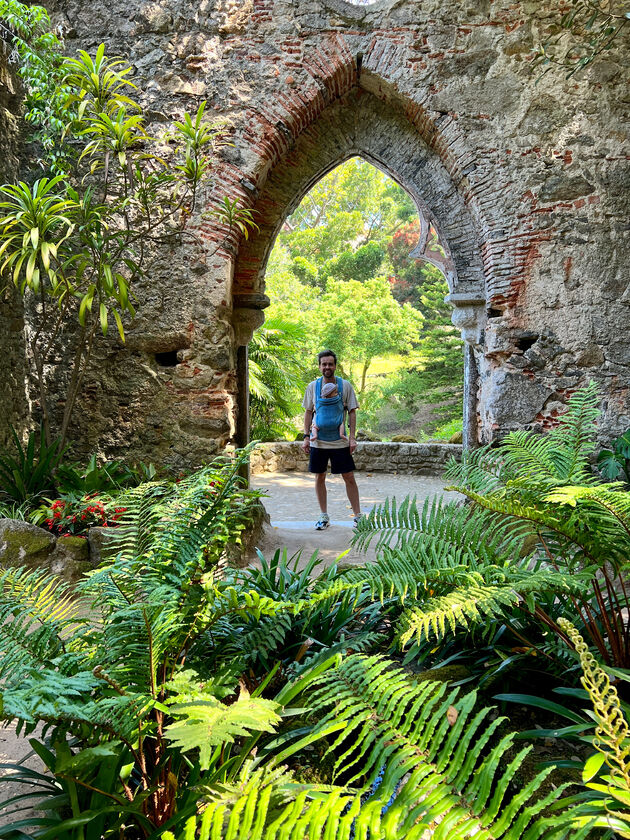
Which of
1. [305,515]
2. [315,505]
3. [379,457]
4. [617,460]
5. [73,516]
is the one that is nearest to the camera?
[73,516]

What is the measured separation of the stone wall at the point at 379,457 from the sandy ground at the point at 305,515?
0.18 metres

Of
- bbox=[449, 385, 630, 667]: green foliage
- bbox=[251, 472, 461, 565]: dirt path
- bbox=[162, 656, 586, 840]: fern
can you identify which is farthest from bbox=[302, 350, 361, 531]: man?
bbox=[162, 656, 586, 840]: fern

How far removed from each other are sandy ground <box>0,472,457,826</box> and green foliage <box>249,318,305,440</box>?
3.43ft

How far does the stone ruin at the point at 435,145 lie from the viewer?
4.11 metres

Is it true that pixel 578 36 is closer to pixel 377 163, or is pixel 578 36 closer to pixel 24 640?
pixel 377 163

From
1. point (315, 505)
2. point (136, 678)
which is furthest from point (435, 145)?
point (136, 678)

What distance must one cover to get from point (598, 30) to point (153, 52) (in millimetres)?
3190

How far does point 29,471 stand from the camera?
3.90m

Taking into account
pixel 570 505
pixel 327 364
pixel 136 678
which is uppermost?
pixel 327 364

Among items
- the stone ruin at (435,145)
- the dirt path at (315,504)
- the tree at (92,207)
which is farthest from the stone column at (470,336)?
the tree at (92,207)

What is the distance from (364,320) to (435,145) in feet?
24.5

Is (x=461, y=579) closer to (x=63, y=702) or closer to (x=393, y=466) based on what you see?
(x=63, y=702)

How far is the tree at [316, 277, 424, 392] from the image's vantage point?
38.7ft

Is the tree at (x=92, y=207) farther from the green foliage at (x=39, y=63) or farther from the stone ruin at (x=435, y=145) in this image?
the stone ruin at (x=435, y=145)
